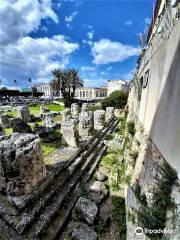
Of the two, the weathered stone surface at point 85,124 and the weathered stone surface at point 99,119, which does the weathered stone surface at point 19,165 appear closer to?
the weathered stone surface at point 85,124

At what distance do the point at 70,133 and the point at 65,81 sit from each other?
25.8 m

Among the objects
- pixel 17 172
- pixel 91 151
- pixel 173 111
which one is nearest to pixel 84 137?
pixel 91 151

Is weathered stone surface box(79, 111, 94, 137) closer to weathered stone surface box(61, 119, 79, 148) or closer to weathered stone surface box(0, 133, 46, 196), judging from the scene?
weathered stone surface box(61, 119, 79, 148)

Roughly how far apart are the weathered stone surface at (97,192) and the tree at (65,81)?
27548 millimetres

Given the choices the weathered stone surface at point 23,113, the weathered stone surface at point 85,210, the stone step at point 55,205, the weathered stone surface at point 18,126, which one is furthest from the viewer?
the weathered stone surface at point 23,113

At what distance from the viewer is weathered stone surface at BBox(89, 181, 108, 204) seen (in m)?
6.82

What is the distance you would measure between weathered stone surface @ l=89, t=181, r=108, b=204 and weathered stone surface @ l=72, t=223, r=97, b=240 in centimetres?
119

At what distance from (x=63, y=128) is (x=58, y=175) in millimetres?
3465

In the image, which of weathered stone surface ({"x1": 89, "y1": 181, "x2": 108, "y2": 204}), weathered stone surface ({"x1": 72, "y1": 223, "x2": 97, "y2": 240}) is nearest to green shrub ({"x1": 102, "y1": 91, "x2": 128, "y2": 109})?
weathered stone surface ({"x1": 89, "y1": 181, "x2": 108, "y2": 204})

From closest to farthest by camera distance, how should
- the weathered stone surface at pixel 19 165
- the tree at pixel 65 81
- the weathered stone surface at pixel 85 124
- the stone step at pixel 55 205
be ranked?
1. the stone step at pixel 55 205
2. the weathered stone surface at pixel 19 165
3. the weathered stone surface at pixel 85 124
4. the tree at pixel 65 81

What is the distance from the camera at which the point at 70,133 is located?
34.0 ft

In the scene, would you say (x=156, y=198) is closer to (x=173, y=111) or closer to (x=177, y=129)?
(x=177, y=129)

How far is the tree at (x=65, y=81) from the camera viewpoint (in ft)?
112

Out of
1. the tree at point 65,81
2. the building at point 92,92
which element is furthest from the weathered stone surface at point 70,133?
the building at point 92,92
